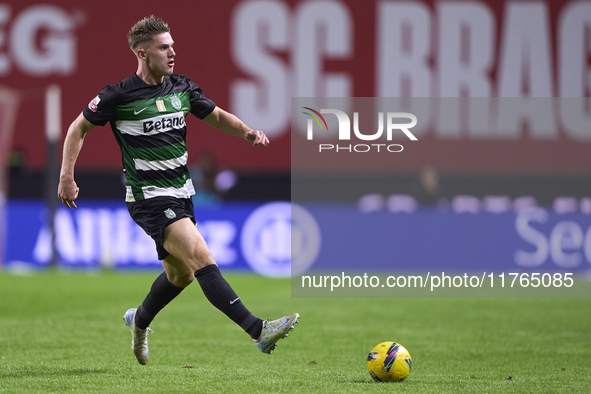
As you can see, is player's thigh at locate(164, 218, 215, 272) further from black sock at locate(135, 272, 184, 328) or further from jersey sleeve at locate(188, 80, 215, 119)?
jersey sleeve at locate(188, 80, 215, 119)

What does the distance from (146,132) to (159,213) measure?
0.59 meters

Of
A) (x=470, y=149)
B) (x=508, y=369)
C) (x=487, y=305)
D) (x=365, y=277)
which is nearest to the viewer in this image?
(x=508, y=369)

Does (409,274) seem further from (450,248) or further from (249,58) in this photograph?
(249,58)

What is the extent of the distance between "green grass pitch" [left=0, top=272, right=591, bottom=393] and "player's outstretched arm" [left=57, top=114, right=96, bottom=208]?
49.0 inches

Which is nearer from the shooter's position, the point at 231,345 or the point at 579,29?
the point at 231,345

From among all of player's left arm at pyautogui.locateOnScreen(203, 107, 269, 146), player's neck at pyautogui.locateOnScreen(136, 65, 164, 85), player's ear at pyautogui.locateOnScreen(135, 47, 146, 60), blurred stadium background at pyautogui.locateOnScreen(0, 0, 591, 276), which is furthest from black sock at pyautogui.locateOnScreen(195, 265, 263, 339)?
blurred stadium background at pyautogui.locateOnScreen(0, 0, 591, 276)

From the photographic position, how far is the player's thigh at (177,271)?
6238 millimetres

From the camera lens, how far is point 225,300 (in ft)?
18.6

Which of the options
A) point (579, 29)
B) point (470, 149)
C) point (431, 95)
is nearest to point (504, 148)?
point (470, 149)

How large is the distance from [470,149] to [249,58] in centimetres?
566

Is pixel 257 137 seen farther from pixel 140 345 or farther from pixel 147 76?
pixel 140 345

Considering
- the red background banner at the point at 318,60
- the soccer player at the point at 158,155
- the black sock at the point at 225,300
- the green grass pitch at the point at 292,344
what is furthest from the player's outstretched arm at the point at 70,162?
the red background banner at the point at 318,60

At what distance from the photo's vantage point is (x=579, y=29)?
813 inches

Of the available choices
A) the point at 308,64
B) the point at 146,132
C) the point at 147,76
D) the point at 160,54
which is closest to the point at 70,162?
the point at 146,132
